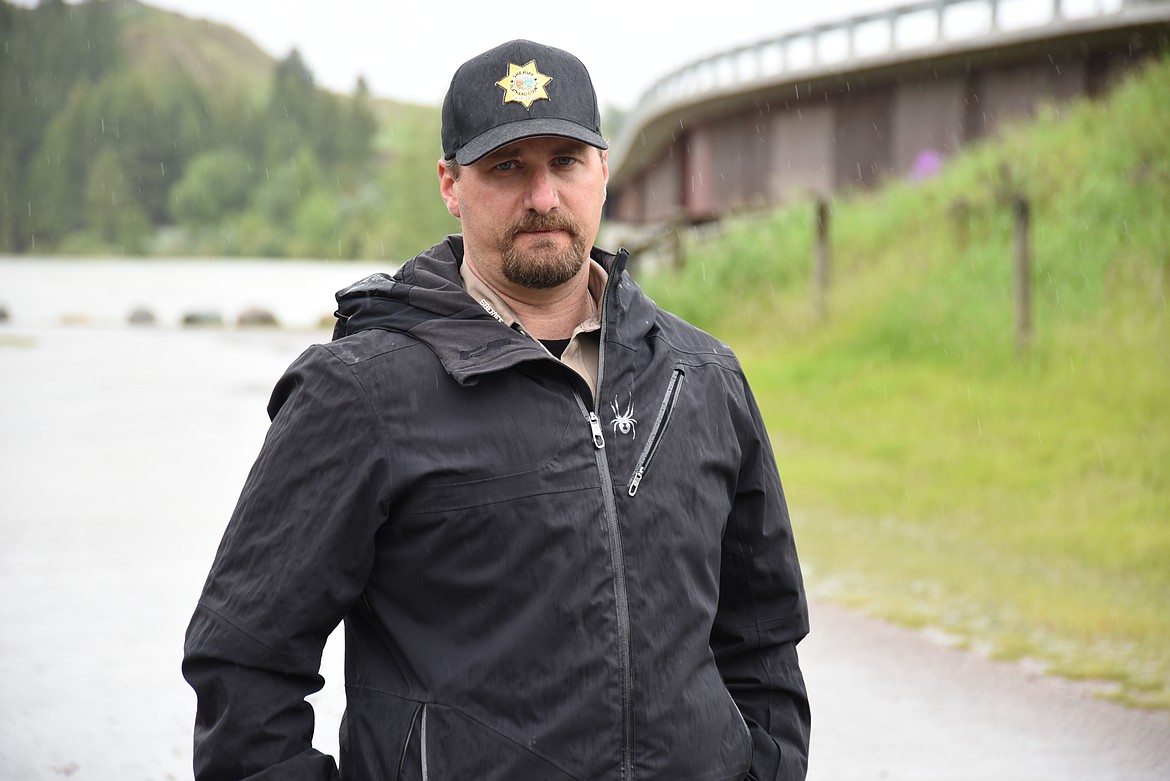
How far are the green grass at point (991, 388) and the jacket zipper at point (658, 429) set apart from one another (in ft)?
12.7

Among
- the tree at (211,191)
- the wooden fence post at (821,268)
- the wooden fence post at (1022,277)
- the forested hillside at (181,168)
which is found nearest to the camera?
the wooden fence post at (1022,277)

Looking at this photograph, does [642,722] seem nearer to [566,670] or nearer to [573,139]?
[566,670]

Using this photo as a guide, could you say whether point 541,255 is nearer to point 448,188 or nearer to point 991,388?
point 448,188

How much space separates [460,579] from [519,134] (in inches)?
31.3

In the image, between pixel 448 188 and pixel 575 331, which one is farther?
pixel 448 188

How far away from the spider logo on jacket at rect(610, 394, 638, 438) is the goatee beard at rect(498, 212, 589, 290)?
0.26 meters

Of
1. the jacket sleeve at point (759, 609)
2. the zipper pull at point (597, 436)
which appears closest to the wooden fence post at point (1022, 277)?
the jacket sleeve at point (759, 609)

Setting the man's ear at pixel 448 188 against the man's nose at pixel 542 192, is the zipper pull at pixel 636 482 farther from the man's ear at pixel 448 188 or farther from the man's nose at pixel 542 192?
the man's ear at pixel 448 188

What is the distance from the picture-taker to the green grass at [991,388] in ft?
22.4

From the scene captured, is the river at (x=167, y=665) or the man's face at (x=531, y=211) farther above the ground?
the man's face at (x=531, y=211)

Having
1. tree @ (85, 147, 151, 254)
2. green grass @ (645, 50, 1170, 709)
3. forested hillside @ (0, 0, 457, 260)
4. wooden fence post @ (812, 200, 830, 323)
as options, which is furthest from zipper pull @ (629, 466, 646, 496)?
tree @ (85, 147, 151, 254)

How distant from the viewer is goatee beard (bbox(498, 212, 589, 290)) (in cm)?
227

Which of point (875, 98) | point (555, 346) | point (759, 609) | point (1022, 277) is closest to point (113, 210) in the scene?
point (875, 98)

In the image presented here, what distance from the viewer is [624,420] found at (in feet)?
7.25
